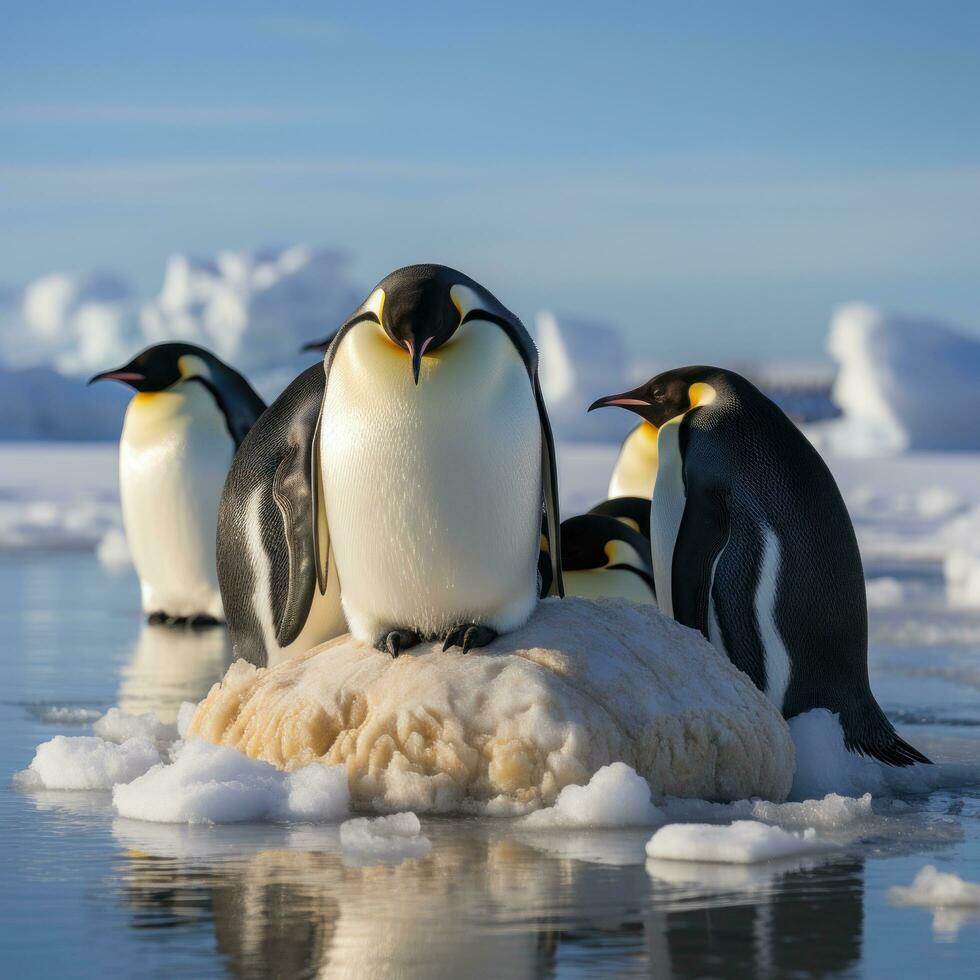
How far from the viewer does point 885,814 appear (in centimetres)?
429

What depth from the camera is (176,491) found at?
10406 mm

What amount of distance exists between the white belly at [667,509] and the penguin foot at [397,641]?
121cm

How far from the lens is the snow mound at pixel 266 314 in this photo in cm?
4662

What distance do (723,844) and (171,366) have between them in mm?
7066

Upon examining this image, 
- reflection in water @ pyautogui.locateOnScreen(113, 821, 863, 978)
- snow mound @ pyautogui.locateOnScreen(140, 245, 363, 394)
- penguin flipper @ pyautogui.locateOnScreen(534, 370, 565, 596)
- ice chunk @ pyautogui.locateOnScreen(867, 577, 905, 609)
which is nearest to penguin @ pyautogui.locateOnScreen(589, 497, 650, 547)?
penguin flipper @ pyautogui.locateOnScreen(534, 370, 565, 596)

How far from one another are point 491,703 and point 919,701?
2941mm

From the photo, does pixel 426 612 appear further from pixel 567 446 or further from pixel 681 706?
pixel 567 446

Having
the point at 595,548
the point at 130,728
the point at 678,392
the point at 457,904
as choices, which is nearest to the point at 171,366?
the point at 595,548

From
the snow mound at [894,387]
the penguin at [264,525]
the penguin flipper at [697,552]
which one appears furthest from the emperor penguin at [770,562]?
the snow mound at [894,387]

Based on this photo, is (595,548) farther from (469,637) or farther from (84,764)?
(84,764)

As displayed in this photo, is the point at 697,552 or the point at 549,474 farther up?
the point at 549,474

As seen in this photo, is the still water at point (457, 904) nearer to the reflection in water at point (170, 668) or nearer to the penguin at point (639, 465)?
the reflection in water at point (170, 668)

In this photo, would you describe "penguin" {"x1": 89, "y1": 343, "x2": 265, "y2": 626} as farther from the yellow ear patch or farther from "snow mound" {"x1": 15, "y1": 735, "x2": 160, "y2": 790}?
"snow mound" {"x1": 15, "y1": 735, "x2": 160, "y2": 790}

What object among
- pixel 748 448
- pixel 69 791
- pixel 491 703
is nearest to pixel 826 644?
pixel 748 448
